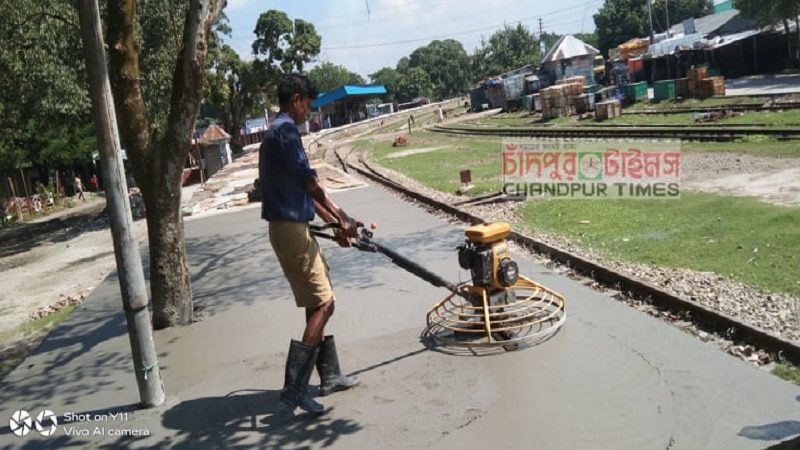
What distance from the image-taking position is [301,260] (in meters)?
4.32

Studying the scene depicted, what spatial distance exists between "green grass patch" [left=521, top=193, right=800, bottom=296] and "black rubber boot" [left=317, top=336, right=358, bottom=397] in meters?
4.07

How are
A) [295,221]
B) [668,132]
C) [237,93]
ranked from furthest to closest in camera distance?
[237,93] → [668,132] → [295,221]

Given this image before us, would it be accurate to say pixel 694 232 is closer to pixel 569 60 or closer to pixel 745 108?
pixel 745 108

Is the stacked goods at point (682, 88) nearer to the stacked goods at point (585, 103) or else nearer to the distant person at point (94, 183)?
the stacked goods at point (585, 103)

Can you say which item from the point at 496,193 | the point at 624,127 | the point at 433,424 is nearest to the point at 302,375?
the point at 433,424

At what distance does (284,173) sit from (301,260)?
1.86 feet

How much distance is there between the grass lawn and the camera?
684cm

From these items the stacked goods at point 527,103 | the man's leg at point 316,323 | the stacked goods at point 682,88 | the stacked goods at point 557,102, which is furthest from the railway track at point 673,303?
the stacked goods at point 527,103

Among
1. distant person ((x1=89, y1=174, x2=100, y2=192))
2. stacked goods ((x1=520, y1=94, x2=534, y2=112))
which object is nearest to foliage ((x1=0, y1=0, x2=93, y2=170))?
distant person ((x1=89, y1=174, x2=100, y2=192))

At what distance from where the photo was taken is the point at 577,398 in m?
4.24

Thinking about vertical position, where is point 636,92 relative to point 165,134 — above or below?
below

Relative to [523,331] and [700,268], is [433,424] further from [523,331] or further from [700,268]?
[700,268]

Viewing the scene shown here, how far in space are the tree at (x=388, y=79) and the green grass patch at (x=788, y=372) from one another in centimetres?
8341

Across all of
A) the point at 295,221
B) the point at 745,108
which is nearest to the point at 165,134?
the point at 295,221
